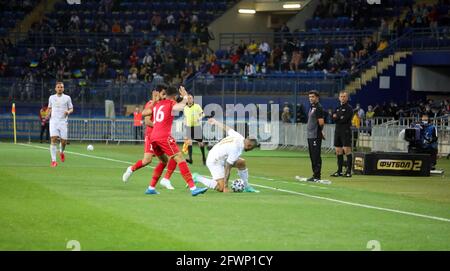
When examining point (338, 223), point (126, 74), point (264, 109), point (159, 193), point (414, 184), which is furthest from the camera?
point (126, 74)

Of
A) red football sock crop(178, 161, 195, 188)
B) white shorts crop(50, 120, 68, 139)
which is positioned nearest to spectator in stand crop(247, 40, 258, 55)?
white shorts crop(50, 120, 68, 139)

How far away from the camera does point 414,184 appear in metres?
23.8

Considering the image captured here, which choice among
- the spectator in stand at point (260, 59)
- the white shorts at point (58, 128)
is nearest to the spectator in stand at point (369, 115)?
the spectator in stand at point (260, 59)

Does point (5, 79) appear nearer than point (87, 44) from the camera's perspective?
Yes

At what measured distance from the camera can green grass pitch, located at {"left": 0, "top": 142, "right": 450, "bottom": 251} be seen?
12.4 meters

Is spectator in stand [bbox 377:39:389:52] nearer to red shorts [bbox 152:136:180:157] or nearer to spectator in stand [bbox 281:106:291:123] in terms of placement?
spectator in stand [bbox 281:106:291:123]

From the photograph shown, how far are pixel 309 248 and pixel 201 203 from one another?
17.3 ft

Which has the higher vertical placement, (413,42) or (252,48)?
(413,42)

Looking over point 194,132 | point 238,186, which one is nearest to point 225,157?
point 238,186

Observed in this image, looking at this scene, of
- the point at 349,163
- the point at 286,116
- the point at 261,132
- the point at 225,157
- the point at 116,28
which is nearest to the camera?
the point at 225,157

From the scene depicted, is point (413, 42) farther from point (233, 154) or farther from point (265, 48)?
point (233, 154)

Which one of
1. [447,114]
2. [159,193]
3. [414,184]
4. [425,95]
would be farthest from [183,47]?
[159,193]

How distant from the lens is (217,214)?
1529 cm
